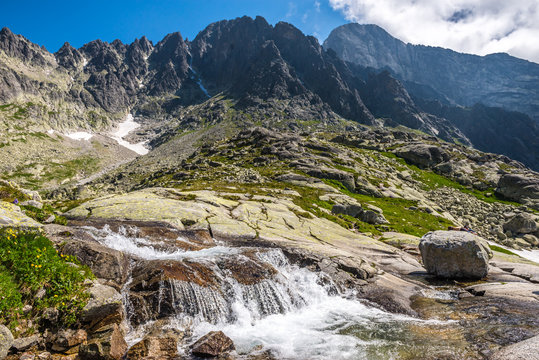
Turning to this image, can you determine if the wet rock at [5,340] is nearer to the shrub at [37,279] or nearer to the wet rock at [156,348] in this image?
the shrub at [37,279]

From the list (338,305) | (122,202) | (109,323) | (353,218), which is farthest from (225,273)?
(353,218)

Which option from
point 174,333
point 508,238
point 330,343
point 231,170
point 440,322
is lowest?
point 508,238

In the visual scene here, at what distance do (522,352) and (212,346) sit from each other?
13019 mm

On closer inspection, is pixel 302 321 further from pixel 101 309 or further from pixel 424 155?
pixel 424 155

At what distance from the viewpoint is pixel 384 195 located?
79688 mm

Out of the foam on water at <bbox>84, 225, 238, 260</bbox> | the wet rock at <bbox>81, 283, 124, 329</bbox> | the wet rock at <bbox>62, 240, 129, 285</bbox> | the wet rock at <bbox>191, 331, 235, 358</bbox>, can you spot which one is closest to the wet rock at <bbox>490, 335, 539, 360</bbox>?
the wet rock at <bbox>191, 331, 235, 358</bbox>

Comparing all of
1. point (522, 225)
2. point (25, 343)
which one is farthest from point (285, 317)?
point (522, 225)

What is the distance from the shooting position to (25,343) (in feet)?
32.6

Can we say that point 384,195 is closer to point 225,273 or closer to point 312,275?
point 312,275

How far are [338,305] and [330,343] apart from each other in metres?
6.23

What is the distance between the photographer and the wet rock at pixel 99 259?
51.5 feet

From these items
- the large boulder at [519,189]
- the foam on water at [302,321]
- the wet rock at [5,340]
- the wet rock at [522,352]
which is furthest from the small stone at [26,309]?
the large boulder at [519,189]

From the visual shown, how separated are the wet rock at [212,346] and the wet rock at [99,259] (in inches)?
269

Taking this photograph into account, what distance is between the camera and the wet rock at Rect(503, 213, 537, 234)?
5788 cm
